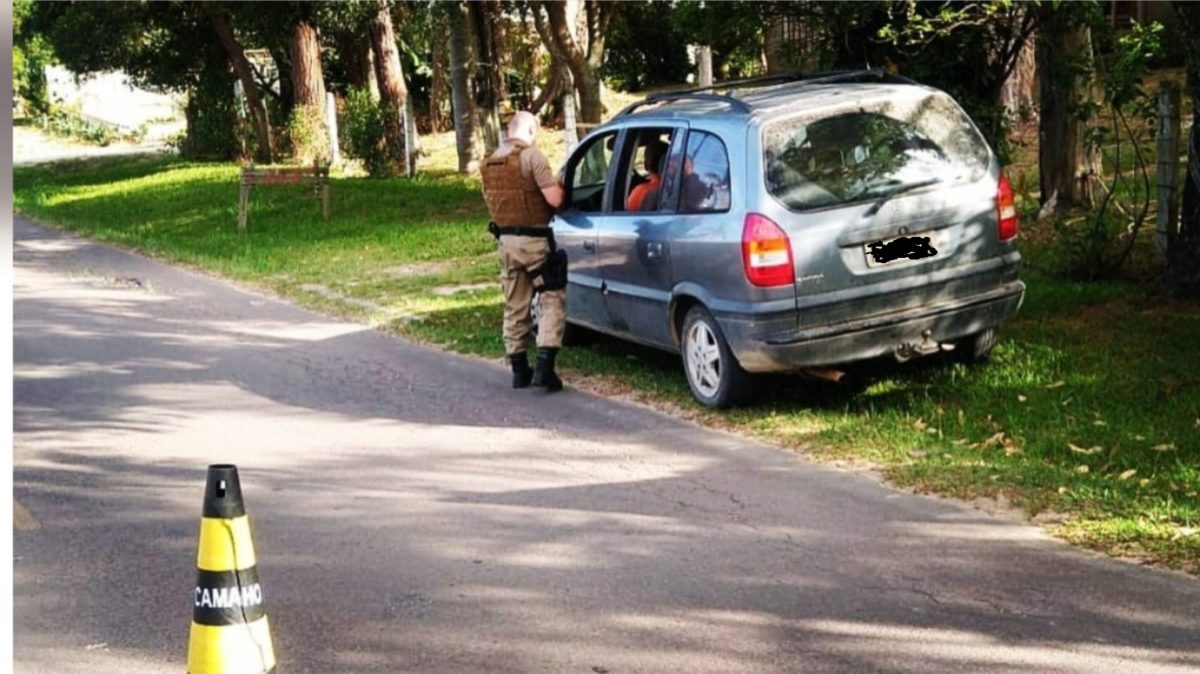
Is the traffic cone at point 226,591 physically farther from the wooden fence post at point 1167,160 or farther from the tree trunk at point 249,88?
the tree trunk at point 249,88

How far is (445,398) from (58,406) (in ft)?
7.90

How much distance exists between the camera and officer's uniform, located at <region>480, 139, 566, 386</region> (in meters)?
10.9

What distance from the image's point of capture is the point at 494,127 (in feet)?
94.0

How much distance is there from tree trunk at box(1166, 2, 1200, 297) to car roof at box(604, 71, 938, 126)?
2258 millimetres

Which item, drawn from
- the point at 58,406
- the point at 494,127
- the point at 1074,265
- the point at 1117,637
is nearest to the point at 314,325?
the point at 58,406

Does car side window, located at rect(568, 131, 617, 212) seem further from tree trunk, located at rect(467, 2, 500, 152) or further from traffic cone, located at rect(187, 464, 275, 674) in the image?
tree trunk, located at rect(467, 2, 500, 152)

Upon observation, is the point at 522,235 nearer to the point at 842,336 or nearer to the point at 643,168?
the point at 643,168

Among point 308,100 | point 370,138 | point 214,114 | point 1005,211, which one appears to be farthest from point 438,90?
point 1005,211

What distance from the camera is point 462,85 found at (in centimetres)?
2745

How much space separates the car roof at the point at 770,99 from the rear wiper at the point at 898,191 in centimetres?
55

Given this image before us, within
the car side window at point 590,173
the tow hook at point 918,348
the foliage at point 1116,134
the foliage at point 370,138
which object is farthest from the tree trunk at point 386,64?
the tow hook at point 918,348

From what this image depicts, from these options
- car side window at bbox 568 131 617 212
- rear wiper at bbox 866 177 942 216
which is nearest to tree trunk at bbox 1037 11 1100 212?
car side window at bbox 568 131 617 212

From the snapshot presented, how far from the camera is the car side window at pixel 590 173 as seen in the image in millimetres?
11688

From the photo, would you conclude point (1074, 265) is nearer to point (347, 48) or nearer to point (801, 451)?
point (801, 451)
